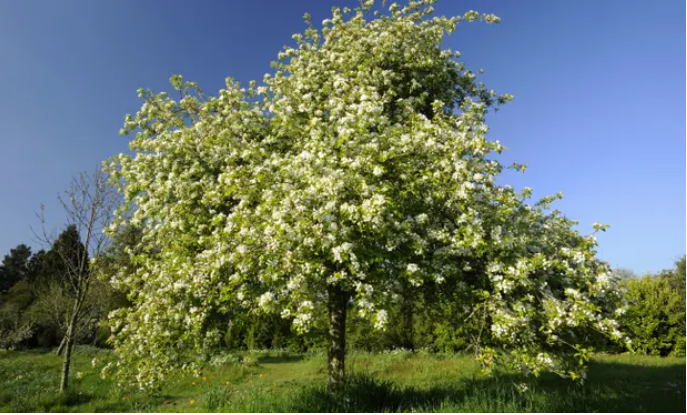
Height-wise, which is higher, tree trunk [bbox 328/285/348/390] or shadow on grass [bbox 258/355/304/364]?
tree trunk [bbox 328/285/348/390]

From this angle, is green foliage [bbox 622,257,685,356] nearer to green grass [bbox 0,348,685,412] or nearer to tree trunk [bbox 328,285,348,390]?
green grass [bbox 0,348,685,412]

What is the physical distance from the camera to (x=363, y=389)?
8531mm

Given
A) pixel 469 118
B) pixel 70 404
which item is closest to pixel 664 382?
pixel 469 118

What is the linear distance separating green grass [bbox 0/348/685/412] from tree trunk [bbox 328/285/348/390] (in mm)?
428

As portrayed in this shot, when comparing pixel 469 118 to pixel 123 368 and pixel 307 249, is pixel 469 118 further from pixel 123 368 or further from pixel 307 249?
pixel 123 368

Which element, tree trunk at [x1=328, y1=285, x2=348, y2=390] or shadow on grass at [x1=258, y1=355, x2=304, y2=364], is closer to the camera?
tree trunk at [x1=328, y1=285, x2=348, y2=390]

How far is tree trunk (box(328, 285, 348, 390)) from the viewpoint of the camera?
31.1 ft

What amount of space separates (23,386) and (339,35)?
17477 millimetres

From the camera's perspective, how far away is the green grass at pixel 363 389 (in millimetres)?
8312

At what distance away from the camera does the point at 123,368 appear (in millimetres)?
9648

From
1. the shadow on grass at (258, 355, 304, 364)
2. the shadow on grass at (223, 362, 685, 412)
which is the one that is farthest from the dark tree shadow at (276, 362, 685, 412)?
the shadow on grass at (258, 355, 304, 364)

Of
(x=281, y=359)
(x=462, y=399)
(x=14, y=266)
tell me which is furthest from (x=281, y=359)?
(x=14, y=266)

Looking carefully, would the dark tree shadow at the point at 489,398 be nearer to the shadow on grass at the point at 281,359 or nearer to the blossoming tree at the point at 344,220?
the blossoming tree at the point at 344,220

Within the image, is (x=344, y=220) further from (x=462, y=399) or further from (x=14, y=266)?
(x=14, y=266)
